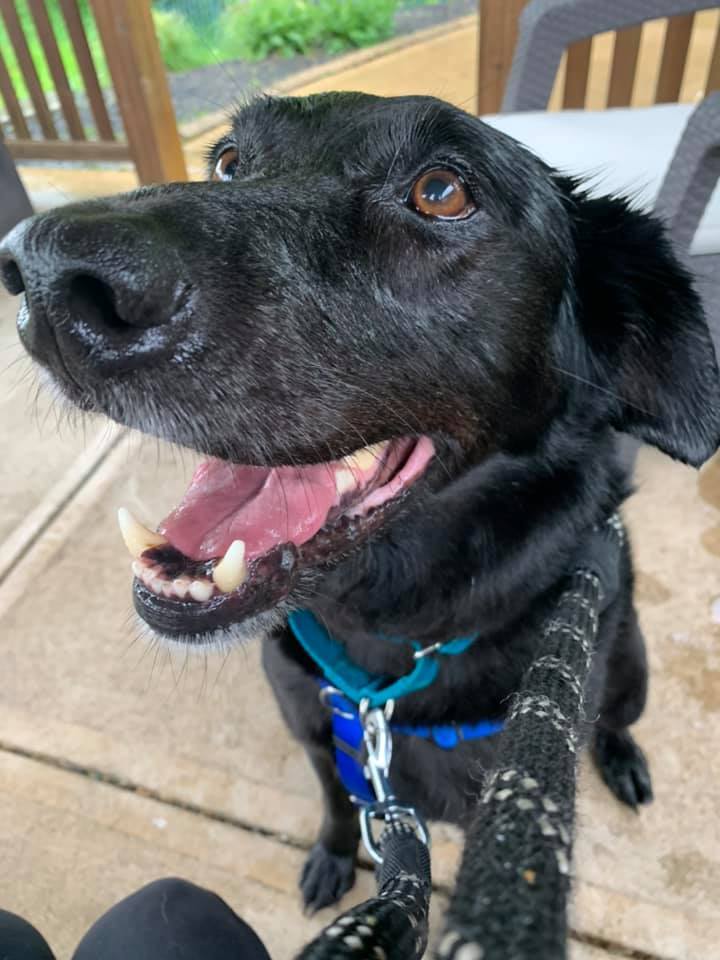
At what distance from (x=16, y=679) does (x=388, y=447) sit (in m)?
1.31

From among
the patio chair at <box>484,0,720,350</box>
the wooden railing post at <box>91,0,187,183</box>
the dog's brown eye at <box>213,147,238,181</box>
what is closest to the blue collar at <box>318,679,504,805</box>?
the dog's brown eye at <box>213,147,238,181</box>

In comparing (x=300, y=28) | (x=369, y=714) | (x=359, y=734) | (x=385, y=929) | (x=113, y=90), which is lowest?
(x=300, y=28)

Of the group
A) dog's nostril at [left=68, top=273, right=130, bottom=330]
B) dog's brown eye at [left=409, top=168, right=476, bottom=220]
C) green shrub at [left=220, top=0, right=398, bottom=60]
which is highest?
dog's nostril at [left=68, top=273, right=130, bottom=330]

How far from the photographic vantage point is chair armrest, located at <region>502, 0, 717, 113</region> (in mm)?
2156

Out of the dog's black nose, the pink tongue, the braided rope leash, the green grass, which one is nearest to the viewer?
the braided rope leash

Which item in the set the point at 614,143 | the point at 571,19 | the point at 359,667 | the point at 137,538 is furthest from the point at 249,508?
the point at 571,19

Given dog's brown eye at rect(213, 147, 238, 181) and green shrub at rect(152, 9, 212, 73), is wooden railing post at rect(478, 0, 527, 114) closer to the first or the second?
dog's brown eye at rect(213, 147, 238, 181)

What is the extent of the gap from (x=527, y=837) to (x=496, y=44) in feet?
9.75

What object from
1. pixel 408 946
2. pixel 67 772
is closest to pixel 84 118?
pixel 67 772

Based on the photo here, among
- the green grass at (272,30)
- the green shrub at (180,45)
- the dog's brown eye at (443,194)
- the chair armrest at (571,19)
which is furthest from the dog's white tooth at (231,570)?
the green grass at (272,30)

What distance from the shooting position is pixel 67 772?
1702mm

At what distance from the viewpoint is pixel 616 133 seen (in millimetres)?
2111

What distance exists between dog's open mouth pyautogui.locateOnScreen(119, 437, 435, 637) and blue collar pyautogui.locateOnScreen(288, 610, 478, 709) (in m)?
0.28

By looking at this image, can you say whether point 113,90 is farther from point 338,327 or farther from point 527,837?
point 527,837
